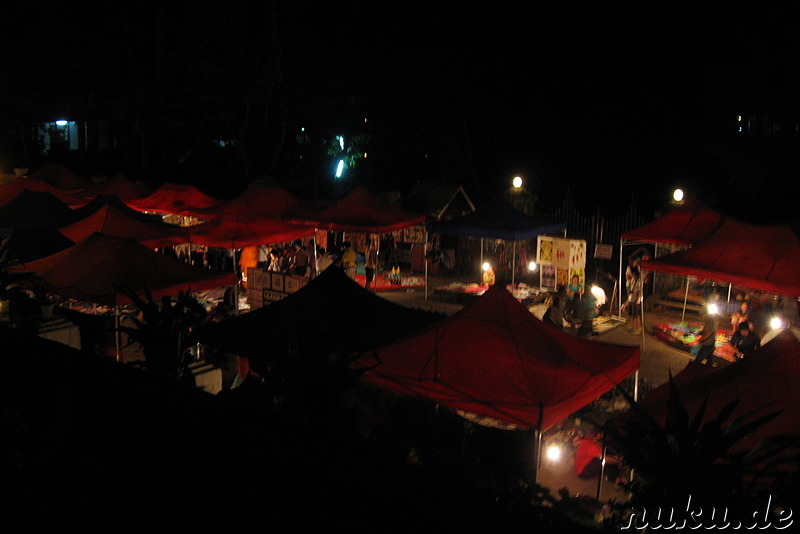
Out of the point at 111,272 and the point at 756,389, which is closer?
the point at 756,389

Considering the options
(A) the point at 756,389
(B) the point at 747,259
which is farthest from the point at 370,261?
(A) the point at 756,389

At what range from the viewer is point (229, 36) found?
89.3 feet

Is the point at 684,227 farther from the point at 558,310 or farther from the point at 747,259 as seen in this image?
the point at 558,310

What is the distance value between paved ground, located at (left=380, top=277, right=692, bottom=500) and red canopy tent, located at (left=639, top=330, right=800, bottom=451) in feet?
1.45

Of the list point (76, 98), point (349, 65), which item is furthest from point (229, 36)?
point (76, 98)

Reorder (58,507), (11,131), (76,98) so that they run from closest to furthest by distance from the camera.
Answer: (58,507)
(76,98)
(11,131)

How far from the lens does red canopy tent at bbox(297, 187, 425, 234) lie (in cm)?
1446

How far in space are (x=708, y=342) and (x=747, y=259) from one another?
4.69 feet

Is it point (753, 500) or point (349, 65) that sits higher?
point (349, 65)

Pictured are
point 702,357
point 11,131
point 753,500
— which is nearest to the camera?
point 753,500

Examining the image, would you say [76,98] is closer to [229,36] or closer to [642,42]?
[229,36]

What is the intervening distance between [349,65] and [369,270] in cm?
1790

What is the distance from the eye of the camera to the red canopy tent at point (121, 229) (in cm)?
1245

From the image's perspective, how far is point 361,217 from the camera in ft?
48.3
